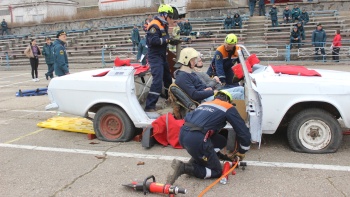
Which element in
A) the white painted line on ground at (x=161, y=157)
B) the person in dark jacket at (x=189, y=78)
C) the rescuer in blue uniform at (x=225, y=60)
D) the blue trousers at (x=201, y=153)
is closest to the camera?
the blue trousers at (x=201, y=153)

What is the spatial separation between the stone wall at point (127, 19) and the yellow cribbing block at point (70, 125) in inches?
752

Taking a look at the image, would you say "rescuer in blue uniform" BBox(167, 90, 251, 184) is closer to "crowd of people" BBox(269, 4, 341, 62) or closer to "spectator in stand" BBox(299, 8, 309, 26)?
"crowd of people" BBox(269, 4, 341, 62)

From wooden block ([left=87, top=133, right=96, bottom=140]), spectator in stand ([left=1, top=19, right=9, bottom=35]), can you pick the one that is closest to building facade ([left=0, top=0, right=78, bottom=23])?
spectator in stand ([left=1, top=19, right=9, bottom=35])

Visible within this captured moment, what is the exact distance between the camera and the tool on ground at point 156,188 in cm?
357

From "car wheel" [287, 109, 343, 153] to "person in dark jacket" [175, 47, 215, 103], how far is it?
49.1 inches

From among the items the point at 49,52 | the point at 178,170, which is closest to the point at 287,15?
the point at 49,52

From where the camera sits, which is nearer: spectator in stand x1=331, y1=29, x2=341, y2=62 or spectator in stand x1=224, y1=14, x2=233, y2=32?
spectator in stand x1=331, y1=29, x2=341, y2=62

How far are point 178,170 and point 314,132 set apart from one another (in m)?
1.97

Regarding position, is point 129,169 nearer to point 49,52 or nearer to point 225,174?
point 225,174

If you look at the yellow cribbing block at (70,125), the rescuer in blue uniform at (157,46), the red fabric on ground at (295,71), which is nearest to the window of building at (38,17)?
the yellow cribbing block at (70,125)

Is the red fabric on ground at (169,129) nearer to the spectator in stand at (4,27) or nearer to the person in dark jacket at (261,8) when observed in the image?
the person in dark jacket at (261,8)

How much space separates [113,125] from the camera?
566 centimetres

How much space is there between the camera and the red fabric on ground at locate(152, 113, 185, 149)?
5090 millimetres

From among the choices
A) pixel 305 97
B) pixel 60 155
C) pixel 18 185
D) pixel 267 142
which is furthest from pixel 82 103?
pixel 305 97
